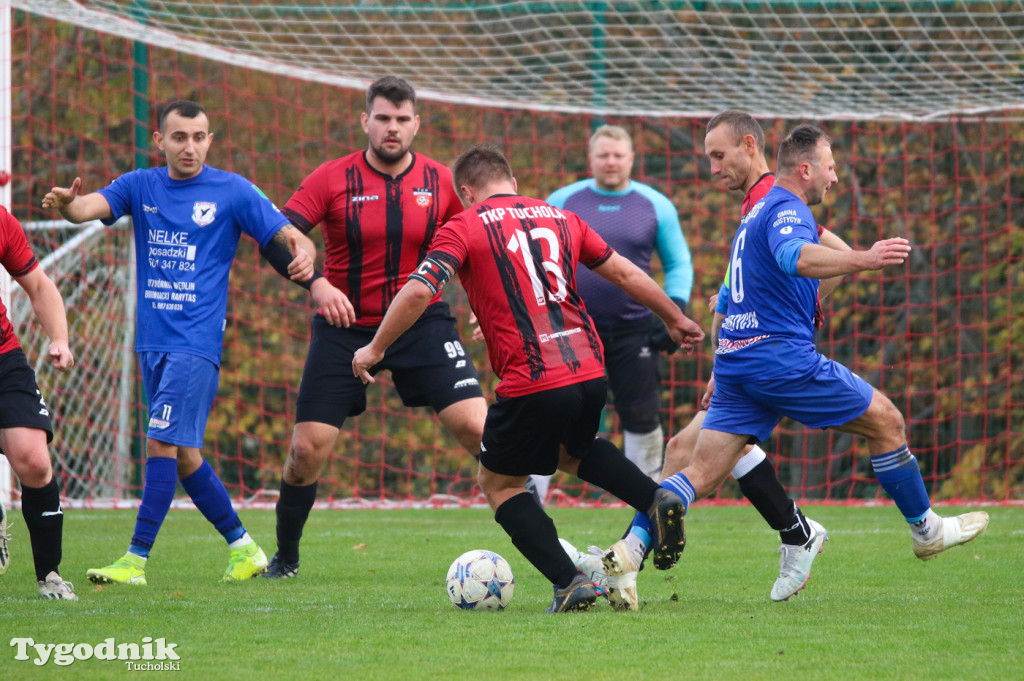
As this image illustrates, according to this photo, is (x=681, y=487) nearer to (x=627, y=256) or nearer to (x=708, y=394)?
(x=708, y=394)

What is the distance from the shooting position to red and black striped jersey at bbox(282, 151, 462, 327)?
597cm

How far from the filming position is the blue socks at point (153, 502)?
230 inches

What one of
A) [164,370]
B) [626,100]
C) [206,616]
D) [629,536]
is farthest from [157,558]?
[626,100]

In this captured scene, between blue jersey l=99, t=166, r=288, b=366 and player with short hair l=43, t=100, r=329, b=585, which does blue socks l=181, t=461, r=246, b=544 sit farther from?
blue jersey l=99, t=166, r=288, b=366

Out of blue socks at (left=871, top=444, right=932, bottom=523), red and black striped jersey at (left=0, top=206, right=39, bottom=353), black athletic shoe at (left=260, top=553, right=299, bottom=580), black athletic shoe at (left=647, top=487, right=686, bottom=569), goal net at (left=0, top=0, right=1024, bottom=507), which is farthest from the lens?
goal net at (left=0, top=0, right=1024, bottom=507)

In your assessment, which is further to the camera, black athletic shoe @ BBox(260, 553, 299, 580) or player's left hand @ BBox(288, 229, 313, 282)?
black athletic shoe @ BBox(260, 553, 299, 580)

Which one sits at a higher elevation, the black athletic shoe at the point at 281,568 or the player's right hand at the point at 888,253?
the player's right hand at the point at 888,253

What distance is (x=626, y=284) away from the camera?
496 cm

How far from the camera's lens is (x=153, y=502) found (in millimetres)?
5852

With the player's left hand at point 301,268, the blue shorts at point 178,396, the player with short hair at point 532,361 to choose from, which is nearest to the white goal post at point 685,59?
the blue shorts at point 178,396

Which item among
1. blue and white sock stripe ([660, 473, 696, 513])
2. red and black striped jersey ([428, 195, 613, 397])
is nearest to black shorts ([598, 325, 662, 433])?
blue and white sock stripe ([660, 473, 696, 513])

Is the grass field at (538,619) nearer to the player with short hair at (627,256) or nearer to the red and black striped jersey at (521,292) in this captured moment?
the red and black striped jersey at (521,292)

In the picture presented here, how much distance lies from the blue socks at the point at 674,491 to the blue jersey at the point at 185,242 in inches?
85.8

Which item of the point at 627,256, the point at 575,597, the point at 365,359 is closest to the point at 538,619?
the point at 575,597
